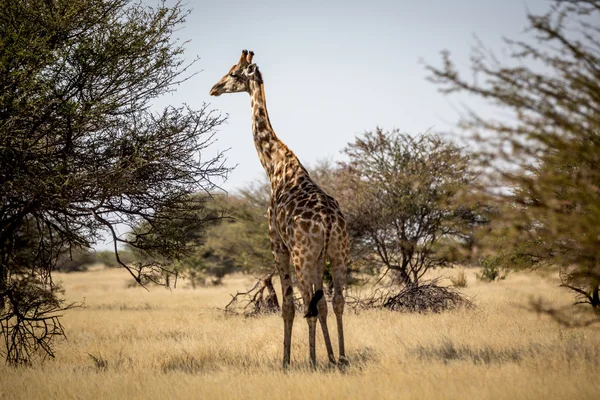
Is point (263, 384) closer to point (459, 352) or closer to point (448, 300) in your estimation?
point (459, 352)

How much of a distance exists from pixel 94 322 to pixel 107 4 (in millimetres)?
9529

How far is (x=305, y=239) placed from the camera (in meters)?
7.10

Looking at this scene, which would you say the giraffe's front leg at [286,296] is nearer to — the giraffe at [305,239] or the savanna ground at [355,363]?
the giraffe at [305,239]

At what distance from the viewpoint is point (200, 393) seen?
5.80 meters

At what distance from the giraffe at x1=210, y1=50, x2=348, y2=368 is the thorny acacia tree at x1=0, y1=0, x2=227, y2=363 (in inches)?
44.5

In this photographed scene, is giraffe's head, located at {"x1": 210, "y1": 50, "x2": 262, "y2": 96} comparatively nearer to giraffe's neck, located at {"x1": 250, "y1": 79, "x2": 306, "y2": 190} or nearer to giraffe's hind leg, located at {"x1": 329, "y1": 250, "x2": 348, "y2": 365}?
giraffe's neck, located at {"x1": 250, "y1": 79, "x2": 306, "y2": 190}

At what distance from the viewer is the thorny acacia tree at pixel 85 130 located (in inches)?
273

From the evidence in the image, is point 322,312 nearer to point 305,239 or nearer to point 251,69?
point 305,239

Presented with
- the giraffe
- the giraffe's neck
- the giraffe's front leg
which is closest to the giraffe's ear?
the giraffe's neck

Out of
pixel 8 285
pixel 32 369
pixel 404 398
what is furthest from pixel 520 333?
pixel 8 285

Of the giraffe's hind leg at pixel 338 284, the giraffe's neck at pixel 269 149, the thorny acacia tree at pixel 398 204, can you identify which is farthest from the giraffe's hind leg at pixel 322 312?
the thorny acacia tree at pixel 398 204

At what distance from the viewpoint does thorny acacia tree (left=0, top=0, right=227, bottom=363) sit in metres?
6.94

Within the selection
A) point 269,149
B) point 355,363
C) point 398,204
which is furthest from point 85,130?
point 398,204

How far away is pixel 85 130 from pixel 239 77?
3.03 meters
